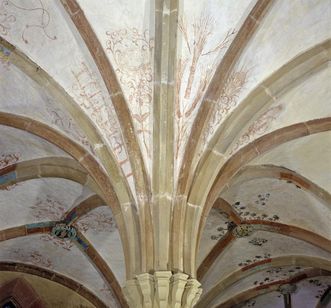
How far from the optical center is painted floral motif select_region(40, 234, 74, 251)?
1023 centimetres

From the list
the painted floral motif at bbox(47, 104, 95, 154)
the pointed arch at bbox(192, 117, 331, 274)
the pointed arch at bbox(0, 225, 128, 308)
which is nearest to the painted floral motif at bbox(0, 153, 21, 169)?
the painted floral motif at bbox(47, 104, 95, 154)

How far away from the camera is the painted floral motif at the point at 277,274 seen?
11.4m

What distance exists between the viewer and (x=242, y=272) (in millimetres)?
11258

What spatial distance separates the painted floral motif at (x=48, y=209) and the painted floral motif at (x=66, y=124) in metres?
2.03

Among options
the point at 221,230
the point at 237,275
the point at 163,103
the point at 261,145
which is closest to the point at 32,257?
the point at 221,230

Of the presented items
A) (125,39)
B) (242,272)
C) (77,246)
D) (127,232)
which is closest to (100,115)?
→ (125,39)

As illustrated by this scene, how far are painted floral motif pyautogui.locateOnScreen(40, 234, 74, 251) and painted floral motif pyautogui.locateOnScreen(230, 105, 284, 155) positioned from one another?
12.7ft

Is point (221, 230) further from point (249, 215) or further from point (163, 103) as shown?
point (163, 103)

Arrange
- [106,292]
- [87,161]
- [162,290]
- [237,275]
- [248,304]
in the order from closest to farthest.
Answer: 1. [162,290]
2. [87,161]
3. [106,292]
4. [237,275]
5. [248,304]

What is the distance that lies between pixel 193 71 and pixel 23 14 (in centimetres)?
193

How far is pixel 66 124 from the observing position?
7633 millimetres

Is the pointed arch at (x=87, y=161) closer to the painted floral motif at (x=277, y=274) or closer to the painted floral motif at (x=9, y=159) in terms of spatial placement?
the painted floral motif at (x=9, y=159)

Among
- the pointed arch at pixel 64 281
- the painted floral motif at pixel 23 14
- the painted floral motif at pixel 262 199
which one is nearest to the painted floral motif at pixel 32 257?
the pointed arch at pixel 64 281

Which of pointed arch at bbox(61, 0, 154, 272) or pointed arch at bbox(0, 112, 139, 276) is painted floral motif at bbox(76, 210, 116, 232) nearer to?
pointed arch at bbox(0, 112, 139, 276)
